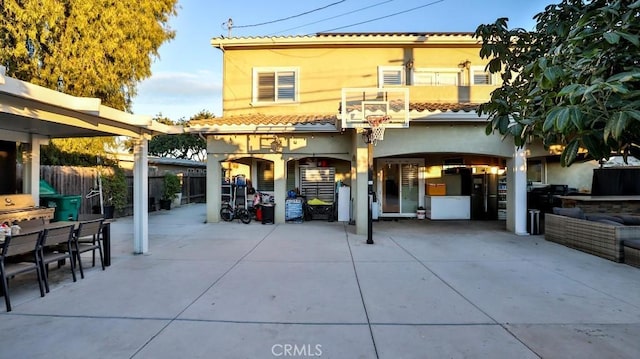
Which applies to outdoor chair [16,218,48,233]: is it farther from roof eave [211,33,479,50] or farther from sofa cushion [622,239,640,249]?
sofa cushion [622,239,640,249]

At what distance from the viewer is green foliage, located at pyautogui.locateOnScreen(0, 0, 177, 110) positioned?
34.2 feet

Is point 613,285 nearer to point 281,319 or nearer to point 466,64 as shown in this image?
point 281,319

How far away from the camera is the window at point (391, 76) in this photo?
45.4 ft

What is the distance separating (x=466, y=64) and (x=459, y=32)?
170 centimetres

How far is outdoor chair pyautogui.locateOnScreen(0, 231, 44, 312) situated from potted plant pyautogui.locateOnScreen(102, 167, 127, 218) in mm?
8602

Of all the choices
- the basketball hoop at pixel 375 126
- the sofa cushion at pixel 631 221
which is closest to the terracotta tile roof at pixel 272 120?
the basketball hoop at pixel 375 126

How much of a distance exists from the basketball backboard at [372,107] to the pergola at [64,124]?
4554mm

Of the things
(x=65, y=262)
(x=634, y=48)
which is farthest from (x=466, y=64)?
(x=65, y=262)

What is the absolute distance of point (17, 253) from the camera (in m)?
4.70

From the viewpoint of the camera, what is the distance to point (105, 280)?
5.80 m

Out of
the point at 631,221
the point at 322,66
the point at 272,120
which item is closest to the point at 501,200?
the point at 631,221

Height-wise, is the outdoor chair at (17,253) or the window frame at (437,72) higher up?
the window frame at (437,72)

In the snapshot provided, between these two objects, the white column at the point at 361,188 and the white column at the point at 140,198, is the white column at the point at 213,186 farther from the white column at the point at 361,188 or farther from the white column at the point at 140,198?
the white column at the point at 361,188

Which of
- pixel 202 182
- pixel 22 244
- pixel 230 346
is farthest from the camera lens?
pixel 202 182
